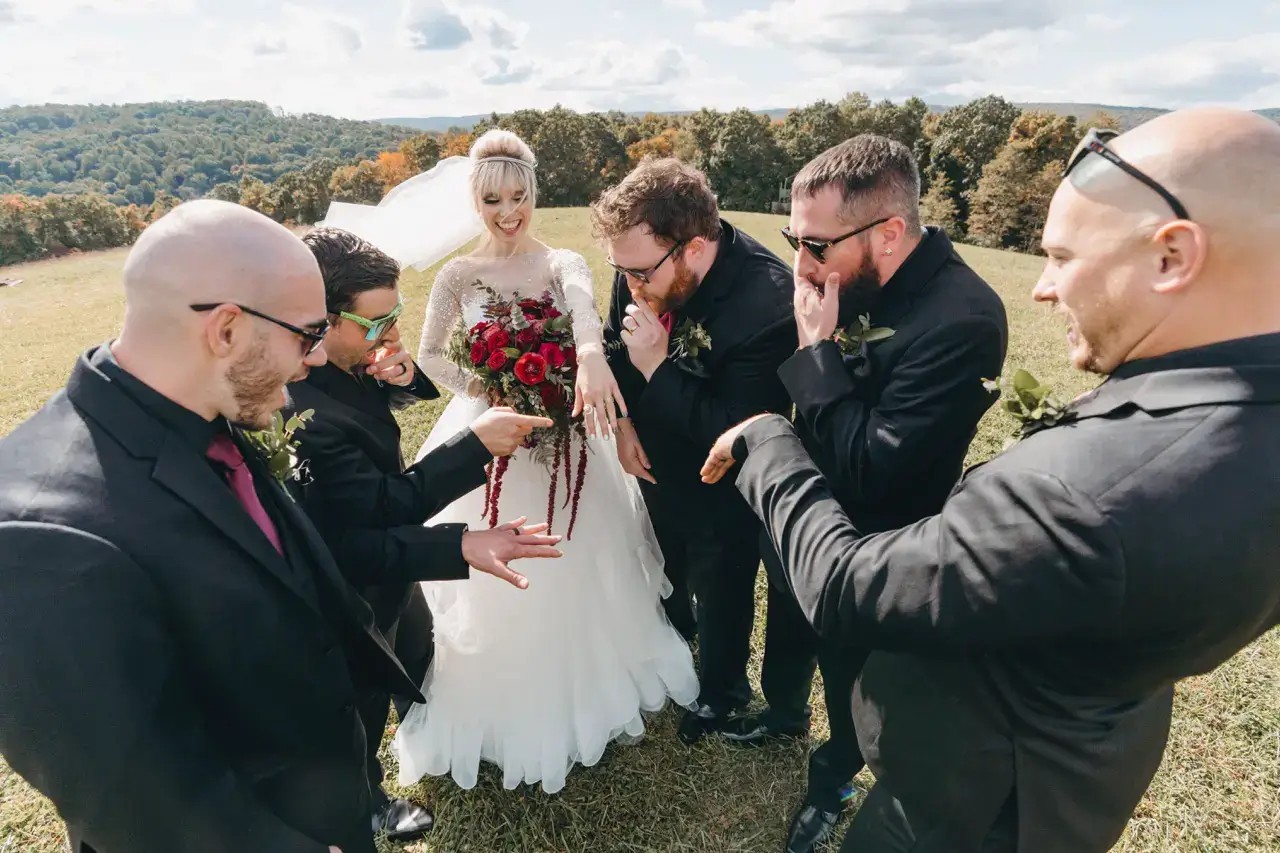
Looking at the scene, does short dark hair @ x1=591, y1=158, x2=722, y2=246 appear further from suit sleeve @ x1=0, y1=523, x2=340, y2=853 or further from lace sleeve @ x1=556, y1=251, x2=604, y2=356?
Result: suit sleeve @ x1=0, y1=523, x2=340, y2=853

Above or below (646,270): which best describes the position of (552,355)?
below

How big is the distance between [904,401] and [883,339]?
29 cm

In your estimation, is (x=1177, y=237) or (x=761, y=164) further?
(x=761, y=164)

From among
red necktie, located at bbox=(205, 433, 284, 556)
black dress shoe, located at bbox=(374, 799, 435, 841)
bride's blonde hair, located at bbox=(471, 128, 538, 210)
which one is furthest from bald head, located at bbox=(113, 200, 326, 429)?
black dress shoe, located at bbox=(374, 799, 435, 841)

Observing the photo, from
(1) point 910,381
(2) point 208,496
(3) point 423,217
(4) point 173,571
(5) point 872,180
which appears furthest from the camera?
(3) point 423,217

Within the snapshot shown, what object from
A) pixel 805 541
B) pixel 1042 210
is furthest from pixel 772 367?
pixel 1042 210

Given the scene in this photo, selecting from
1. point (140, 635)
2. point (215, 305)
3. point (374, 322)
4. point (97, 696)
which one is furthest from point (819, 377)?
point (97, 696)

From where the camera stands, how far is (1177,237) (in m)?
1.46

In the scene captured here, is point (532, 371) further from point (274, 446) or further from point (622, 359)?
point (274, 446)

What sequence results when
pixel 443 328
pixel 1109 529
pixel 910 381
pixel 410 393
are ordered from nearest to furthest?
pixel 1109 529
pixel 910 381
pixel 410 393
pixel 443 328

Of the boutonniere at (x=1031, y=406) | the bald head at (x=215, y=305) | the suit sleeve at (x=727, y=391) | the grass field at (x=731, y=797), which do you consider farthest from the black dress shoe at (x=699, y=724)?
the bald head at (x=215, y=305)

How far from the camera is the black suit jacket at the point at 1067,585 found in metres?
1.38

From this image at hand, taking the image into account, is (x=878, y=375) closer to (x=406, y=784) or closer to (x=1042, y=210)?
Answer: (x=406, y=784)

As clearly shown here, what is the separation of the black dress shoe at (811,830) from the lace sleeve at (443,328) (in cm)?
316
